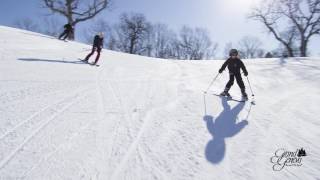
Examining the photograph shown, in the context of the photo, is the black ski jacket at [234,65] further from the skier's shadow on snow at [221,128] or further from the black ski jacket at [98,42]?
the black ski jacket at [98,42]

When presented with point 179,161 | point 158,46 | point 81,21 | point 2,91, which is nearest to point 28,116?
point 2,91

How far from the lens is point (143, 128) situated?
6504 millimetres

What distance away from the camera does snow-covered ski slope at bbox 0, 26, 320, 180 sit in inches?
190

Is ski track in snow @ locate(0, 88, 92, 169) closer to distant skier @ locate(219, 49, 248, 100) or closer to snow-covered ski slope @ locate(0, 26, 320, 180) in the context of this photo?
snow-covered ski slope @ locate(0, 26, 320, 180)

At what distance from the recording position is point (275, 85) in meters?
12.4

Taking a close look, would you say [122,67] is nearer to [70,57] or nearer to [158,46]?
[70,57]

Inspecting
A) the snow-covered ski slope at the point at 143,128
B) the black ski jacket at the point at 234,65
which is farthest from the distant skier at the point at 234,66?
the snow-covered ski slope at the point at 143,128

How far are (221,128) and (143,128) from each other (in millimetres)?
1695

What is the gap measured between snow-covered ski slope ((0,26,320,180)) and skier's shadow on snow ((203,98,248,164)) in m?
0.02

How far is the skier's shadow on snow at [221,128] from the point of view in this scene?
5410 millimetres

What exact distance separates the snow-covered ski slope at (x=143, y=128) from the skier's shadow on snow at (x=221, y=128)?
2 centimetres

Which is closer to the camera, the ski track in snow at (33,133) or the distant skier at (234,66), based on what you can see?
the ski track in snow at (33,133)

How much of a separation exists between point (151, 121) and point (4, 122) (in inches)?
123

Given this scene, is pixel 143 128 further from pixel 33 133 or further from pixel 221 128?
pixel 33 133
